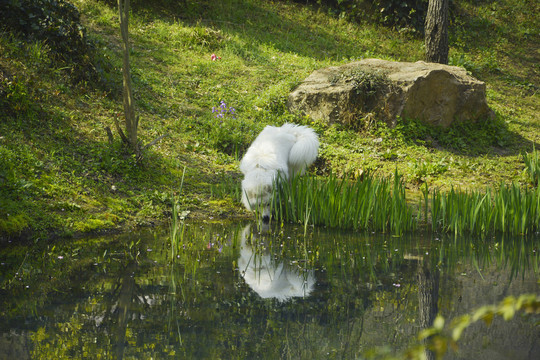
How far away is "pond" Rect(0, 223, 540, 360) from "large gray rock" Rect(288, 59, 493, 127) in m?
5.05

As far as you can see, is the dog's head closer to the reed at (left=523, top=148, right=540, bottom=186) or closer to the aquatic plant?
the aquatic plant

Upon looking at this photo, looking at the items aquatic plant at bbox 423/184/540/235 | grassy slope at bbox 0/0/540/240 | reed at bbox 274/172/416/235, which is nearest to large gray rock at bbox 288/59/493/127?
grassy slope at bbox 0/0/540/240

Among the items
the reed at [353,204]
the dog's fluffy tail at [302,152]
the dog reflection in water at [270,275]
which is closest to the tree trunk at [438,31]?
the dog's fluffy tail at [302,152]

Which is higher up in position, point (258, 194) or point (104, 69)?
point (104, 69)

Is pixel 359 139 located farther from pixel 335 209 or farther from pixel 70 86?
pixel 70 86

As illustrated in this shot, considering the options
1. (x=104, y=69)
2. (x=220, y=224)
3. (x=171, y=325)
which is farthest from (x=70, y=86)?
(x=171, y=325)

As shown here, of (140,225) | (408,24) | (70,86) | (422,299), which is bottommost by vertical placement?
(140,225)

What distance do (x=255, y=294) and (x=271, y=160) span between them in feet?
9.67

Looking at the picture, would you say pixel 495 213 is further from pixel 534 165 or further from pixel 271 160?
pixel 271 160

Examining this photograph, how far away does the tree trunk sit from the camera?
12.5m

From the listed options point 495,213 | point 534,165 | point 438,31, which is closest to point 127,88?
point 495,213

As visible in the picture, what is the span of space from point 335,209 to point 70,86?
5.30 metres

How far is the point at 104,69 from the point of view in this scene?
988 centimetres

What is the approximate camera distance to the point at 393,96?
10.5m
